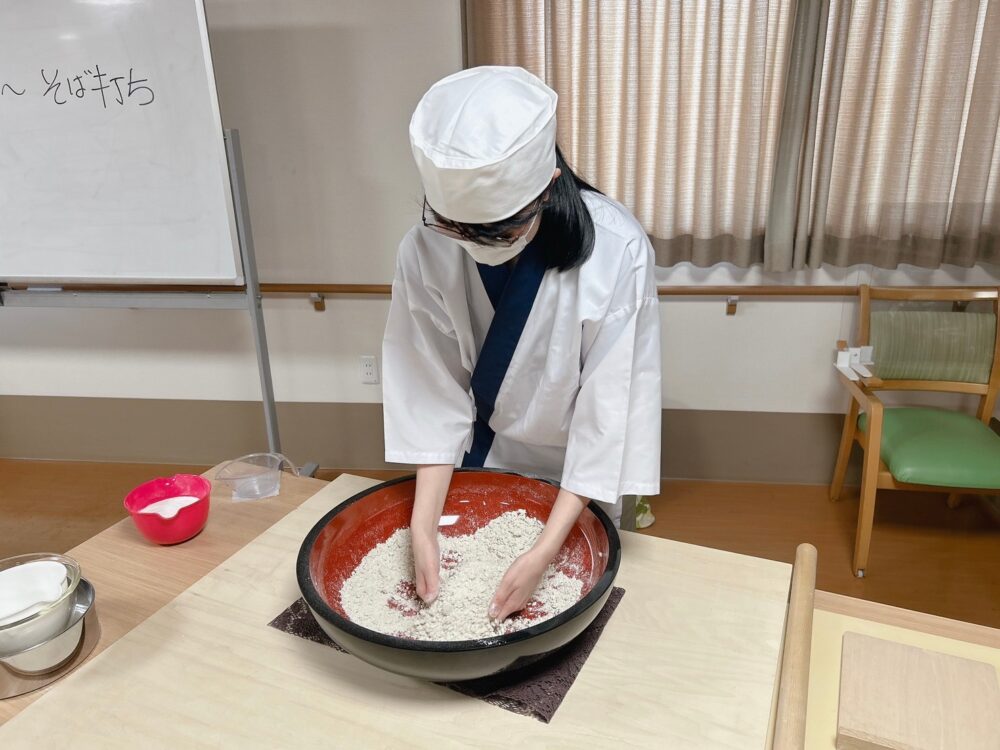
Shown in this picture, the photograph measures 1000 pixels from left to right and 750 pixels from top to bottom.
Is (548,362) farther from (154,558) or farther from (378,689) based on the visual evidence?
(154,558)

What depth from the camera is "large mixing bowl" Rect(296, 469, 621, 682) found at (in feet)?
2.34

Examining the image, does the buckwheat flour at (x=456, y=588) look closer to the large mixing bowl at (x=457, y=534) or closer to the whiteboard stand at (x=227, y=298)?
the large mixing bowl at (x=457, y=534)

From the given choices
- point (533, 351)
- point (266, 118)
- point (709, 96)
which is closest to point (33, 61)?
point (266, 118)

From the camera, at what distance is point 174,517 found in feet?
3.62

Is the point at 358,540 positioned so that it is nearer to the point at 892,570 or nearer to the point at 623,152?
the point at 623,152

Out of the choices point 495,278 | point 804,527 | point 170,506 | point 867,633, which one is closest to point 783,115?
point 804,527

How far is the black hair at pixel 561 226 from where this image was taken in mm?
970

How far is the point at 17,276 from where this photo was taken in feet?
7.77

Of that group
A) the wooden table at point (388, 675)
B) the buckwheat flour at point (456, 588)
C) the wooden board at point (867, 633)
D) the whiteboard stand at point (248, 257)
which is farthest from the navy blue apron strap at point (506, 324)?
the whiteboard stand at point (248, 257)

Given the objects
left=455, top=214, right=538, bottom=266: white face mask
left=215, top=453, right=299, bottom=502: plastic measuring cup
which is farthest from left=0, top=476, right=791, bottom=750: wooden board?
left=455, top=214, right=538, bottom=266: white face mask

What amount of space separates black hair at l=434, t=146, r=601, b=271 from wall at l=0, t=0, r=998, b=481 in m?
1.43

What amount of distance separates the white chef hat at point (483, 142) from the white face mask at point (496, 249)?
56 millimetres

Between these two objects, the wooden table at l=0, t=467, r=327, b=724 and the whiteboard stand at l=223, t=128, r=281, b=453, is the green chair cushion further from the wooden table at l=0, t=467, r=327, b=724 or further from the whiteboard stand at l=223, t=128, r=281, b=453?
the whiteboard stand at l=223, t=128, r=281, b=453

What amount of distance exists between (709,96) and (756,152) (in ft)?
0.82
